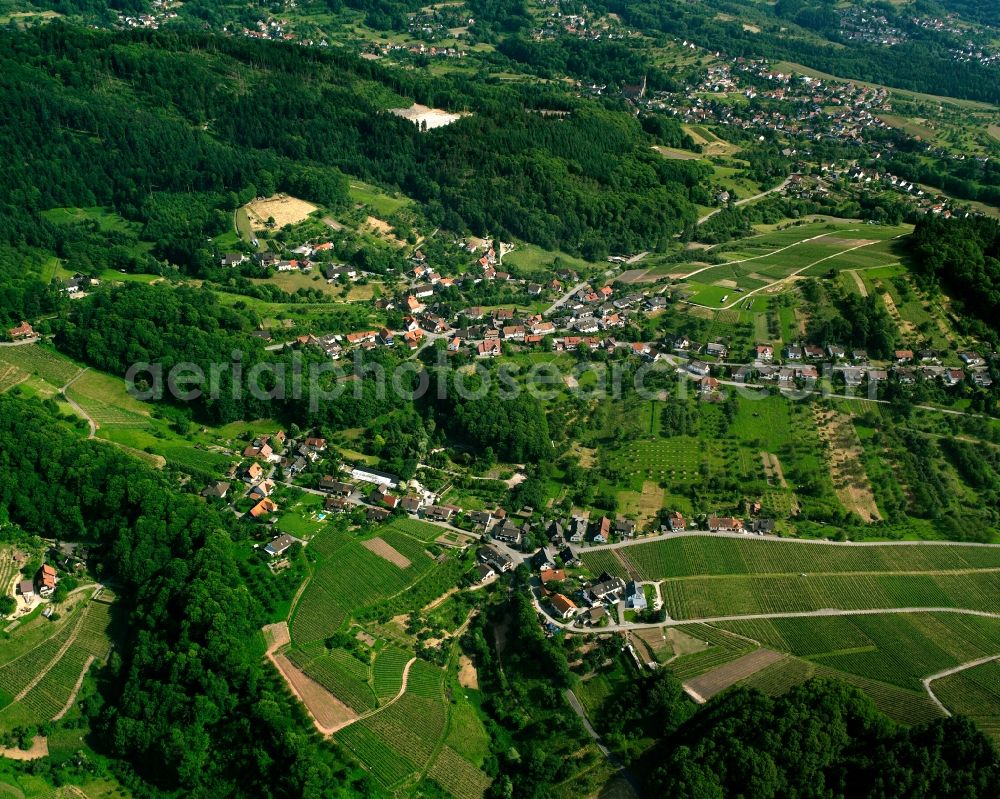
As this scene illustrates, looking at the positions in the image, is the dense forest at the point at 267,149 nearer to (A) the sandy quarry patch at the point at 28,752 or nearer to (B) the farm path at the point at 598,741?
(A) the sandy quarry patch at the point at 28,752

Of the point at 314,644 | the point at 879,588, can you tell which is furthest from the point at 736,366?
the point at 314,644

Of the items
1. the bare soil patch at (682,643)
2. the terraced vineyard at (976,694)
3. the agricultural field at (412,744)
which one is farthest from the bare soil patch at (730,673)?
the agricultural field at (412,744)

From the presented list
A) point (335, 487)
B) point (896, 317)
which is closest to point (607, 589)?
point (335, 487)

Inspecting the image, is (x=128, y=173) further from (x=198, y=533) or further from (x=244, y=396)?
(x=198, y=533)

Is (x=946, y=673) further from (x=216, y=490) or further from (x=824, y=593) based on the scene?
(x=216, y=490)

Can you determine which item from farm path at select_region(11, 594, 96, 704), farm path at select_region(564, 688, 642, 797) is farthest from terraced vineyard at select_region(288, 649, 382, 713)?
farm path at select_region(11, 594, 96, 704)

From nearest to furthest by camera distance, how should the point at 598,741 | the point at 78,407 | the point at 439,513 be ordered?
the point at 598,741, the point at 439,513, the point at 78,407
